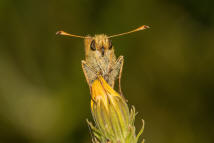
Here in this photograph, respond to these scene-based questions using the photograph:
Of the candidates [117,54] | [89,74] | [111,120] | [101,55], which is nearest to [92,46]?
[101,55]

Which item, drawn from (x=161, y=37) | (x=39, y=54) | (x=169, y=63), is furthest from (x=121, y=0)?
(x=39, y=54)

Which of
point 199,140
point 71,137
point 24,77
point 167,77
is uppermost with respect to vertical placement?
point 24,77

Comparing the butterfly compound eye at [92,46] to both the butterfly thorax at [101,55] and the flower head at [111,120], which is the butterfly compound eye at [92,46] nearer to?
the butterfly thorax at [101,55]

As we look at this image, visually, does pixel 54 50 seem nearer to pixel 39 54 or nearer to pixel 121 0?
pixel 39 54

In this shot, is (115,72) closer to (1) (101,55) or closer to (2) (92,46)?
(1) (101,55)

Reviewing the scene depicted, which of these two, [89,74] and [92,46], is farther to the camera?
[92,46]

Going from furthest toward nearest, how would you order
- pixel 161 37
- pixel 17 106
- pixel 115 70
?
1. pixel 161 37
2. pixel 17 106
3. pixel 115 70

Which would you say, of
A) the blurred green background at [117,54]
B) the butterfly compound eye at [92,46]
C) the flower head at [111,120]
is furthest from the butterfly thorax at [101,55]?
the blurred green background at [117,54]

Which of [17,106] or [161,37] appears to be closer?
[17,106]
